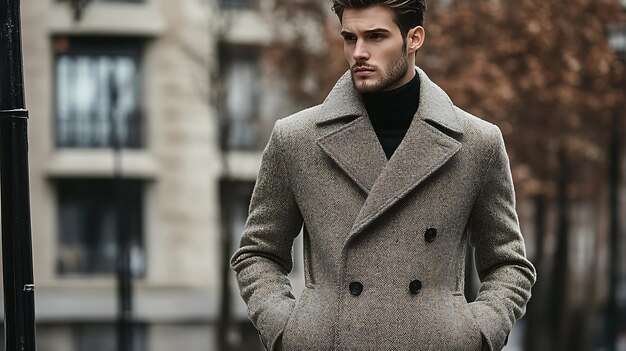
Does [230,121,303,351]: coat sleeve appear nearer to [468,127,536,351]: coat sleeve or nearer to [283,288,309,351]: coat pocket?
[283,288,309,351]: coat pocket

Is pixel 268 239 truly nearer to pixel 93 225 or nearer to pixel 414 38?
pixel 414 38

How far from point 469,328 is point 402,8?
3.22 ft

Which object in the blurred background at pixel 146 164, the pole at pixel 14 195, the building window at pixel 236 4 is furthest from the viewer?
the building window at pixel 236 4

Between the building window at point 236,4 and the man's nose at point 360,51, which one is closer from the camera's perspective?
the man's nose at point 360,51

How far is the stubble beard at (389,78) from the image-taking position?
5102 millimetres

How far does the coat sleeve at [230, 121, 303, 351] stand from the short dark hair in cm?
44

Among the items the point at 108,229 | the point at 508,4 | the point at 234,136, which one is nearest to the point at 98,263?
the point at 108,229

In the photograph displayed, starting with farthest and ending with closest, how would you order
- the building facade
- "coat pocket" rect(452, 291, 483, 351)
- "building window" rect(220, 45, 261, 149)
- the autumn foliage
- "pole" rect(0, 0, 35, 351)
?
"building window" rect(220, 45, 261, 149)
the building facade
the autumn foliage
"pole" rect(0, 0, 35, 351)
"coat pocket" rect(452, 291, 483, 351)

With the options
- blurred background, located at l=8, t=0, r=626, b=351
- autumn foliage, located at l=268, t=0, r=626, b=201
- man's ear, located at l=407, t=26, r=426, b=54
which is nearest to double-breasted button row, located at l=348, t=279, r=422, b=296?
man's ear, located at l=407, t=26, r=426, b=54

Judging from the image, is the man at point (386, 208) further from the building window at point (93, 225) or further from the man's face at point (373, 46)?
the building window at point (93, 225)

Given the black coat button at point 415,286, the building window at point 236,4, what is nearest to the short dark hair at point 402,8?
the black coat button at point 415,286

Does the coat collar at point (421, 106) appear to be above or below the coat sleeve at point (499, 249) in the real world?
above

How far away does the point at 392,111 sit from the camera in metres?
5.25

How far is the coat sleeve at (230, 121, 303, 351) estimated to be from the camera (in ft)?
17.2
